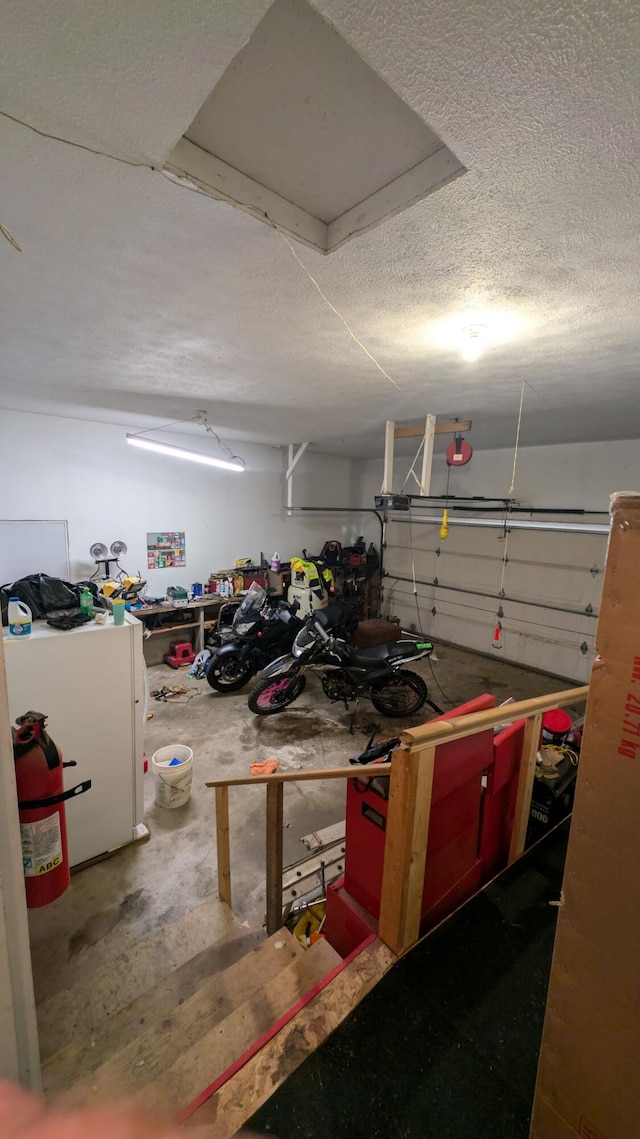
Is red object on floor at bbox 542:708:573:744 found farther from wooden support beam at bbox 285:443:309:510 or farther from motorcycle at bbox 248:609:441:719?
wooden support beam at bbox 285:443:309:510

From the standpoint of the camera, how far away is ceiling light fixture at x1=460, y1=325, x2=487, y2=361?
6.00ft

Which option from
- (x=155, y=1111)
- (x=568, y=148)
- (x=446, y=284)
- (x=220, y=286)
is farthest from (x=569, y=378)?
(x=155, y=1111)

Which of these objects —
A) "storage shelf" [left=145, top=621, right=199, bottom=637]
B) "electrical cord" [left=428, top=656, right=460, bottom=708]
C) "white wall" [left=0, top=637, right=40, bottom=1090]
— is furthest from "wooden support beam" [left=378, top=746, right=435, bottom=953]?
"storage shelf" [left=145, top=621, right=199, bottom=637]

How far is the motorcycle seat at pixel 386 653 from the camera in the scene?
4.02 meters

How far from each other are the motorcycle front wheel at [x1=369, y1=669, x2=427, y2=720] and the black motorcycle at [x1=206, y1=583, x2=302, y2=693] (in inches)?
49.4

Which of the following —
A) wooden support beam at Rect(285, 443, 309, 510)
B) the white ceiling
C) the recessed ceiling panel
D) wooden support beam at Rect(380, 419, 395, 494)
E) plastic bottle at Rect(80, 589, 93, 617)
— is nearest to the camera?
the white ceiling

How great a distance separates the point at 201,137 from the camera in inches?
37.1

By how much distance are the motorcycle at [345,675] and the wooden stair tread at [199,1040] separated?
2.43 metres

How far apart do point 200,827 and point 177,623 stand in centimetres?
301

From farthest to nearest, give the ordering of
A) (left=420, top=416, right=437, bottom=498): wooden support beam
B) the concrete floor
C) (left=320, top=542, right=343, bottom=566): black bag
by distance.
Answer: (left=320, top=542, right=343, bottom=566): black bag
(left=420, top=416, right=437, bottom=498): wooden support beam
the concrete floor

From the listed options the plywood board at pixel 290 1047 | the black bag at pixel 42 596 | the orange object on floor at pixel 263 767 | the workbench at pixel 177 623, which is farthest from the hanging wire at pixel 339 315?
the workbench at pixel 177 623

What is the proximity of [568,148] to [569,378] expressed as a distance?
1.98 m

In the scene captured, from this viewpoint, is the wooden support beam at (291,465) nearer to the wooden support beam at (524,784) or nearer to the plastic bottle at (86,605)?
the plastic bottle at (86,605)

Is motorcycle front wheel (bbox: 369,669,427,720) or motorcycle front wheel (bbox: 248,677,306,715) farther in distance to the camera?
motorcycle front wheel (bbox: 369,669,427,720)
